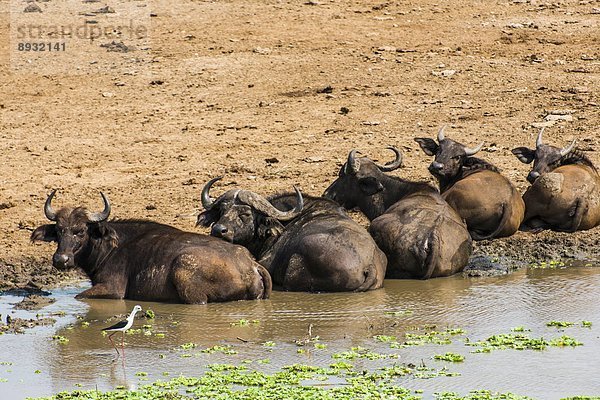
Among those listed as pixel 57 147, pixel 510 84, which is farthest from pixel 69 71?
pixel 510 84

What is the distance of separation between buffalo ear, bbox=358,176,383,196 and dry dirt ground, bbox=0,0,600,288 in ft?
4.36

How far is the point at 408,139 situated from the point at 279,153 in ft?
5.97

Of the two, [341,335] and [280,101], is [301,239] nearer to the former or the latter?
[341,335]

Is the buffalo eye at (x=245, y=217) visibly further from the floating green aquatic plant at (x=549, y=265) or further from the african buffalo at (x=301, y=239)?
the floating green aquatic plant at (x=549, y=265)

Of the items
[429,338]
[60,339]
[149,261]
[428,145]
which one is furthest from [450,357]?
[428,145]

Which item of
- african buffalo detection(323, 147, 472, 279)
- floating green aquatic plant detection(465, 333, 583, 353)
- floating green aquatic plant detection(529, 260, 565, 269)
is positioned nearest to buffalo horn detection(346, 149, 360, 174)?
african buffalo detection(323, 147, 472, 279)

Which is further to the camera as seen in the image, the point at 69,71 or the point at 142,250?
the point at 69,71

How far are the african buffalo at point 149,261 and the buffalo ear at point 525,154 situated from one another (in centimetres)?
507

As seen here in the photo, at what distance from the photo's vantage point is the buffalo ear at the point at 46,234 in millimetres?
12750

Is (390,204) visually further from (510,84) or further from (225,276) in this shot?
(510,84)

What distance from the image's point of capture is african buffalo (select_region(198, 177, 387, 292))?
40.8 feet

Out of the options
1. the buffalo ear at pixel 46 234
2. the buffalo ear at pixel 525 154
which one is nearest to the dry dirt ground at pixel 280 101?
the buffalo ear at pixel 525 154

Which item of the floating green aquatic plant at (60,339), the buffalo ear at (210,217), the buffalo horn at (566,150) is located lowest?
the floating green aquatic plant at (60,339)

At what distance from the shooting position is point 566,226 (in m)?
15.2
